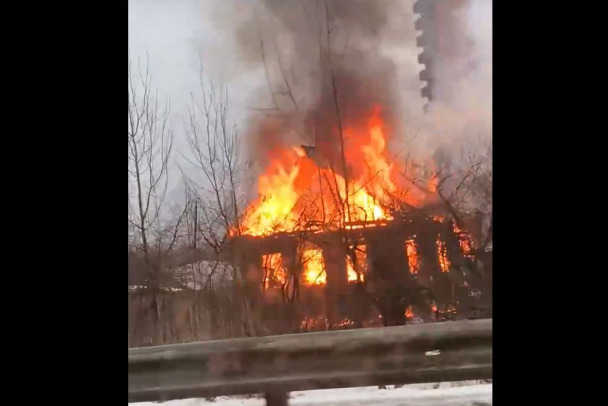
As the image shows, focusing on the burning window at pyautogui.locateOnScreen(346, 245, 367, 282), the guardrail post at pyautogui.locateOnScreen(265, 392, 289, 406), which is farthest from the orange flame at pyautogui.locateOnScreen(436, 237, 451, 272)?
the guardrail post at pyautogui.locateOnScreen(265, 392, 289, 406)

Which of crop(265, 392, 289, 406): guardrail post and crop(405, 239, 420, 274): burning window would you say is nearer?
crop(265, 392, 289, 406): guardrail post

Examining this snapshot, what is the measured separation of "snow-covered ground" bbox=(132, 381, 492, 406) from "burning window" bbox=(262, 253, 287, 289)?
560 millimetres

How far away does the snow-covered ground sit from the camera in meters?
2.41

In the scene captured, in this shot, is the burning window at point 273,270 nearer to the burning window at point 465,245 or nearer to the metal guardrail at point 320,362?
the metal guardrail at point 320,362

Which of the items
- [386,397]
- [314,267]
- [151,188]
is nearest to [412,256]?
[314,267]

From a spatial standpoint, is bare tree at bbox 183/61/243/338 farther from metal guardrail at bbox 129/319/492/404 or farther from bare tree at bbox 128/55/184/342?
metal guardrail at bbox 129/319/492/404

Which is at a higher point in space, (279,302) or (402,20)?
(402,20)

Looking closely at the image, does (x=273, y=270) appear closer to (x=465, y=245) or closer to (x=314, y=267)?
(x=314, y=267)
